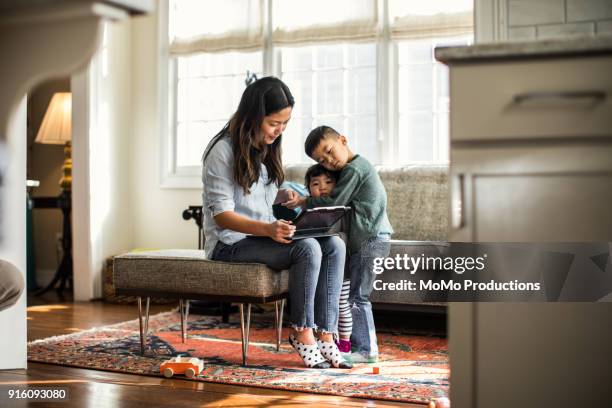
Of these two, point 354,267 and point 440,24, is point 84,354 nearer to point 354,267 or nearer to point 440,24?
point 354,267

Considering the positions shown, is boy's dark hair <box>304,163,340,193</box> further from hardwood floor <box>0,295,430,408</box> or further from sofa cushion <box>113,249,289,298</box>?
hardwood floor <box>0,295,430,408</box>

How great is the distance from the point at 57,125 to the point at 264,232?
287 centimetres

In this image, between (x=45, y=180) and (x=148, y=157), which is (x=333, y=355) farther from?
(x=45, y=180)

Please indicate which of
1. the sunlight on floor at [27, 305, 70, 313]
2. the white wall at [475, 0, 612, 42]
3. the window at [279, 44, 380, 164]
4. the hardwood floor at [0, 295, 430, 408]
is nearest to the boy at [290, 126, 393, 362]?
the hardwood floor at [0, 295, 430, 408]

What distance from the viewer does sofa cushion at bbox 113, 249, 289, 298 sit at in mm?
2697

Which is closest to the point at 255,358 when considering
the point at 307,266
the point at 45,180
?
the point at 307,266

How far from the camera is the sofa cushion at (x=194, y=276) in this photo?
270cm

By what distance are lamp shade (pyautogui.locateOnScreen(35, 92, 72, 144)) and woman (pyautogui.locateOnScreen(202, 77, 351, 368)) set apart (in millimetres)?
2564

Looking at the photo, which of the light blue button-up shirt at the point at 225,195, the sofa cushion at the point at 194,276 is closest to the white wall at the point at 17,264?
the sofa cushion at the point at 194,276

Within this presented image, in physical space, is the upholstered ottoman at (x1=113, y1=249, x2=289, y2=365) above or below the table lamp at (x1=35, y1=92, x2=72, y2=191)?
below

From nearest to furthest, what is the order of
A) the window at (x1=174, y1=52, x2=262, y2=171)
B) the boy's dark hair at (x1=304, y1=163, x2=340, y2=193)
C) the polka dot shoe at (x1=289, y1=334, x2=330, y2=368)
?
the polka dot shoe at (x1=289, y1=334, x2=330, y2=368), the boy's dark hair at (x1=304, y1=163, x2=340, y2=193), the window at (x1=174, y1=52, x2=262, y2=171)

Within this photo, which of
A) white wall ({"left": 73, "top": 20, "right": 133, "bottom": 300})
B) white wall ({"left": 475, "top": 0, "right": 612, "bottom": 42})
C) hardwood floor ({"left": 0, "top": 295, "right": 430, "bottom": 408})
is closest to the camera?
white wall ({"left": 475, "top": 0, "right": 612, "bottom": 42})

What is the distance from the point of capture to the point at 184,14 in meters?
5.04

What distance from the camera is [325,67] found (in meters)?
4.63
